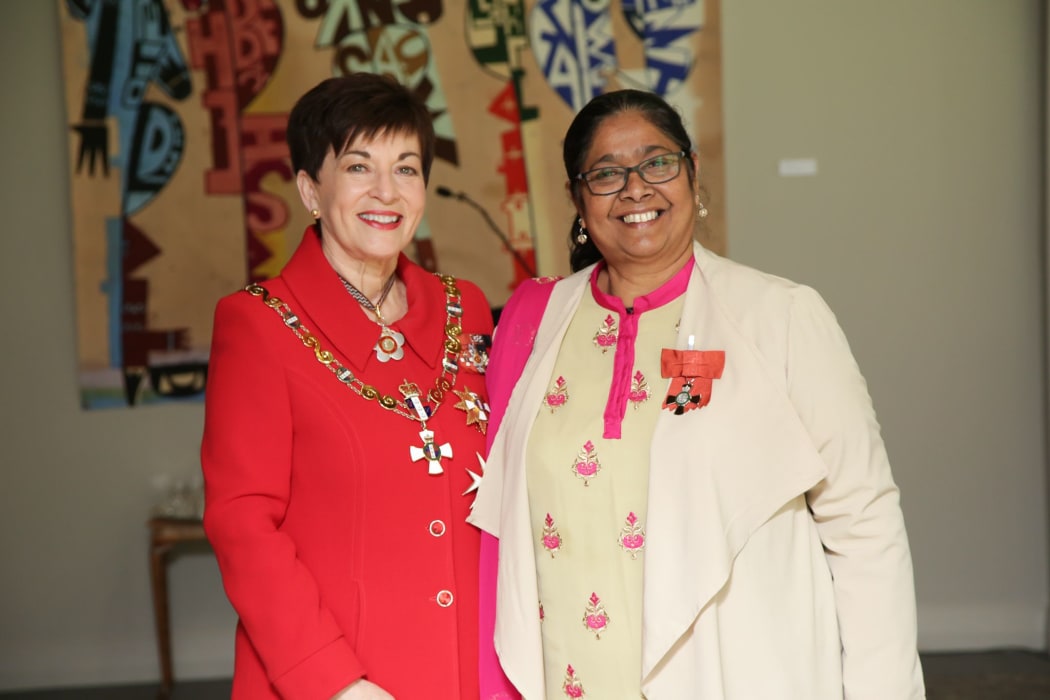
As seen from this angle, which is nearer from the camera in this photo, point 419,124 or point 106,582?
point 419,124

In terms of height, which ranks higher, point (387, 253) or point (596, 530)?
point (387, 253)

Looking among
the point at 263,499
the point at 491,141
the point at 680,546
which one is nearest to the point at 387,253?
the point at 263,499

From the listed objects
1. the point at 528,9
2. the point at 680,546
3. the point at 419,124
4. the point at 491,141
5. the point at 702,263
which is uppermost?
the point at 528,9

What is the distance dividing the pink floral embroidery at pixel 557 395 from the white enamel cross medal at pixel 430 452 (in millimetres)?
214

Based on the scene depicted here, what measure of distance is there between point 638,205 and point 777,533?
2.08ft

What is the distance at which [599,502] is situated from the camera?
5.88 ft

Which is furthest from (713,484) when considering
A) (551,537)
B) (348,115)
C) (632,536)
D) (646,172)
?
(348,115)

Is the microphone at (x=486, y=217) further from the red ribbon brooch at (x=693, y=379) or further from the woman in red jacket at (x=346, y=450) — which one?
the red ribbon brooch at (x=693, y=379)

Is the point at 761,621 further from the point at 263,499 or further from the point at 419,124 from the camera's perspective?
the point at 419,124

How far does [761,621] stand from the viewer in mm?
1698

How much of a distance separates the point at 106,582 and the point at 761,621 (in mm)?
3666

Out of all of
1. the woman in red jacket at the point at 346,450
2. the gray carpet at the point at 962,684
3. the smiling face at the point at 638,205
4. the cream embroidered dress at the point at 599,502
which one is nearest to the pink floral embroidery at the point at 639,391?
the cream embroidered dress at the point at 599,502

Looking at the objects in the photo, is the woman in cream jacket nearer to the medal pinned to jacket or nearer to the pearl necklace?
the medal pinned to jacket

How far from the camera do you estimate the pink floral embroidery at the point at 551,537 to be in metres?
1.83
